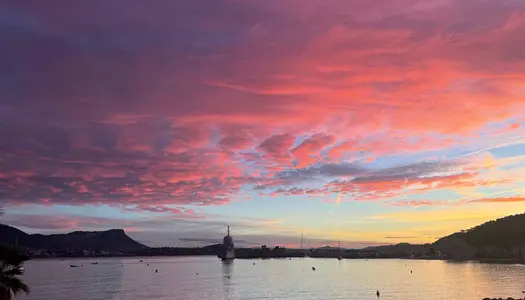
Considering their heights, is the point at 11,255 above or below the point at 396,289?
above

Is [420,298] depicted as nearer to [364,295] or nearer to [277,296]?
[364,295]

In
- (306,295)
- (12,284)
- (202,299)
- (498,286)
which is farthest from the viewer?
(498,286)

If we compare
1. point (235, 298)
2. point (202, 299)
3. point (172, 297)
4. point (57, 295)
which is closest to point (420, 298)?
point (235, 298)

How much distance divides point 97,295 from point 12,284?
273 ft

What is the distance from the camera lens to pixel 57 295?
118875 mm

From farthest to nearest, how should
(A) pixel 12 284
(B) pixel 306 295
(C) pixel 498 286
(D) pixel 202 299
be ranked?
(C) pixel 498 286 → (B) pixel 306 295 → (D) pixel 202 299 → (A) pixel 12 284

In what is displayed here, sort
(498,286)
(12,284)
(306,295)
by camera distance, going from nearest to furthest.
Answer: (12,284)
(306,295)
(498,286)

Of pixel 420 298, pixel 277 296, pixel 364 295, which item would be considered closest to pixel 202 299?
pixel 277 296

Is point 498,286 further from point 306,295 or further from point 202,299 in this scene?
point 202,299

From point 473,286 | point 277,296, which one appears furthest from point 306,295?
point 473,286

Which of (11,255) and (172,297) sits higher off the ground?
(11,255)

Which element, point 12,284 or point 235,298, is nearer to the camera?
point 12,284

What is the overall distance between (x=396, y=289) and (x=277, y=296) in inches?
1471

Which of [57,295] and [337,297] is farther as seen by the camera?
[57,295]
